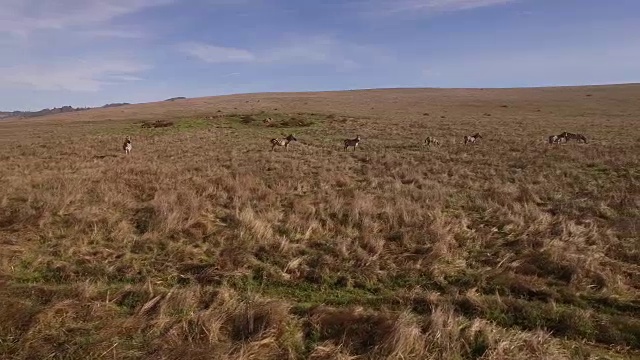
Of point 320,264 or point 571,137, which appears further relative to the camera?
point 571,137

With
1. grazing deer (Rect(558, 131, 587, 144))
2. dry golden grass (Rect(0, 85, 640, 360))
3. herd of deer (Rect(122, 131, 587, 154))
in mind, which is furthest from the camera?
grazing deer (Rect(558, 131, 587, 144))

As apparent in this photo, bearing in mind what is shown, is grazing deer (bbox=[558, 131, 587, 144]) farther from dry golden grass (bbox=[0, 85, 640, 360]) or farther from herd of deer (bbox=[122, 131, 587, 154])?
dry golden grass (bbox=[0, 85, 640, 360])

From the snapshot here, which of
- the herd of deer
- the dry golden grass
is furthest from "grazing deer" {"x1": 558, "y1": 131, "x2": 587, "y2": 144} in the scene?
the dry golden grass

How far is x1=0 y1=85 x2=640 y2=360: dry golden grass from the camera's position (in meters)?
5.76

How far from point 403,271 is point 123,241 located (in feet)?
17.4

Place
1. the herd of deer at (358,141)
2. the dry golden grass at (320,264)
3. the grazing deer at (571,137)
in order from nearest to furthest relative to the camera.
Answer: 1. the dry golden grass at (320,264)
2. the herd of deer at (358,141)
3. the grazing deer at (571,137)

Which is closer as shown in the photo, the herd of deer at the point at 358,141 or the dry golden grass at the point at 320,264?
the dry golden grass at the point at 320,264

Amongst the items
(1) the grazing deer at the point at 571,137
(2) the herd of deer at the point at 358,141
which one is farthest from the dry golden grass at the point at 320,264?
(1) the grazing deer at the point at 571,137

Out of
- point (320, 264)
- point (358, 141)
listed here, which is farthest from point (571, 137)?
point (320, 264)

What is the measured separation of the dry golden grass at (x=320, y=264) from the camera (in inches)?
227

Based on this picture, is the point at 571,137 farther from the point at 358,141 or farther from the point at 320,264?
the point at 320,264

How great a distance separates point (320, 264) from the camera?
8.35 m

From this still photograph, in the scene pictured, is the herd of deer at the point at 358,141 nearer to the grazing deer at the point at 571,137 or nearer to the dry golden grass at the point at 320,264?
the grazing deer at the point at 571,137

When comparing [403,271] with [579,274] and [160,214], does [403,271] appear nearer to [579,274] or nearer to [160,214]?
Answer: [579,274]
